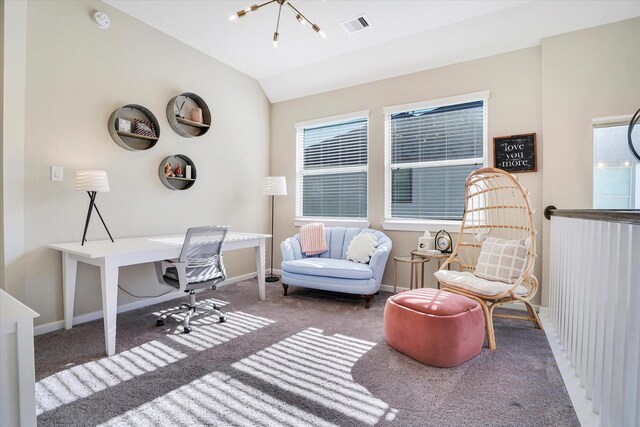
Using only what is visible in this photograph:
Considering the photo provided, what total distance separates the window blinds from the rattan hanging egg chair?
0.31 meters

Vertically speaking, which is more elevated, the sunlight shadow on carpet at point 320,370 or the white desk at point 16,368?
the white desk at point 16,368

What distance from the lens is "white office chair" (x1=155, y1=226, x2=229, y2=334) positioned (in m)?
2.68

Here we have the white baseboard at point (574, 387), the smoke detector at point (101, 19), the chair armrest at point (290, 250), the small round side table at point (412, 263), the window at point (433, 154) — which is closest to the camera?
the white baseboard at point (574, 387)

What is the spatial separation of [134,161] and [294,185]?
2221 mm

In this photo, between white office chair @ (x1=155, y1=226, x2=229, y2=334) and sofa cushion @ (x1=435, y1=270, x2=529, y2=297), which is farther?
white office chair @ (x1=155, y1=226, x2=229, y2=334)

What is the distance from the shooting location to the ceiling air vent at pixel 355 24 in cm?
328

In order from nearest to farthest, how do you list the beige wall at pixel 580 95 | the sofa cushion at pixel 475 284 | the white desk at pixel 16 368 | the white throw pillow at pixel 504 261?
the white desk at pixel 16 368, the sofa cushion at pixel 475 284, the white throw pillow at pixel 504 261, the beige wall at pixel 580 95

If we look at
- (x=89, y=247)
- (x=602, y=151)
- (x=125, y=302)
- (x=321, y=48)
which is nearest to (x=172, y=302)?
(x=125, y=302)

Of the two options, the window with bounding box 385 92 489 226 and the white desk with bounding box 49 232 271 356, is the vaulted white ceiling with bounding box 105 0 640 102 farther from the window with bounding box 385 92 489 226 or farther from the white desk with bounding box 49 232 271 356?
the white desk with bounding box 49 232 271 356

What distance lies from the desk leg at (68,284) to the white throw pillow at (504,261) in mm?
3516

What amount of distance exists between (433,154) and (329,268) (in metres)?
1.87

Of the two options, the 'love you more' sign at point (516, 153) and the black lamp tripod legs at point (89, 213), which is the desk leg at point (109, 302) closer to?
the black lamp tripod legs at point (89, 213)

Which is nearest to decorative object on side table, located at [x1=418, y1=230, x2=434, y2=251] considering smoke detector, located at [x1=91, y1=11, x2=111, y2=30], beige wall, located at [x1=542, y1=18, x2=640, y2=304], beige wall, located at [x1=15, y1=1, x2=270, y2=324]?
beige wall, located at [x1=542, y1=18, x2=640, y2=304]

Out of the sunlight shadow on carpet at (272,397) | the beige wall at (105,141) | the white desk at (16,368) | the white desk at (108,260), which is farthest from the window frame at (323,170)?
the white desk at (16,368)
